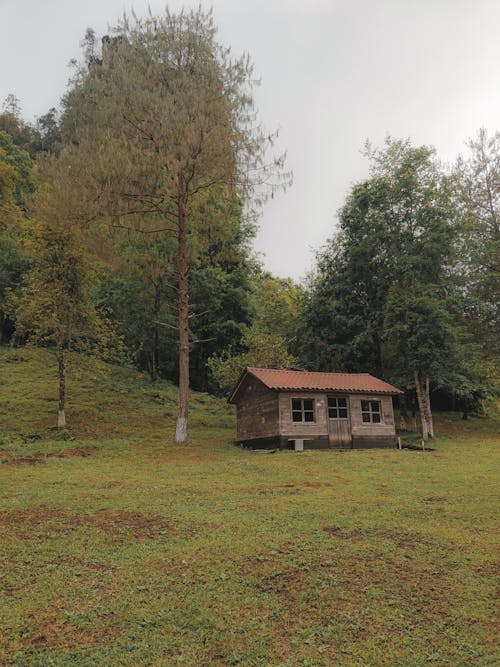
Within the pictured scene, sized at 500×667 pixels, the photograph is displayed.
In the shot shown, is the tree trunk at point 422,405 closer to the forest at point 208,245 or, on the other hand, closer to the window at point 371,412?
the forest at point 208,245

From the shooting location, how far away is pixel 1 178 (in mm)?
33656

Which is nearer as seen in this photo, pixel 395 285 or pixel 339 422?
pixel 339 422

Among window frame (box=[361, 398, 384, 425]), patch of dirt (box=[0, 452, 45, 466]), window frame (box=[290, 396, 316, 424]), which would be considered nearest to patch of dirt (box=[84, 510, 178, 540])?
patch of dirt (box=[0, 452, 45, 466])

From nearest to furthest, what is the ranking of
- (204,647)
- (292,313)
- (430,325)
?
(204,647)
(430,325)
(292,313)

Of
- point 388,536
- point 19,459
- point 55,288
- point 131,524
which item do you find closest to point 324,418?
point 19,459

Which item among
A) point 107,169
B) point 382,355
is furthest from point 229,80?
point 382,355

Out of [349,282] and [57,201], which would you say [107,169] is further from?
[349,282]

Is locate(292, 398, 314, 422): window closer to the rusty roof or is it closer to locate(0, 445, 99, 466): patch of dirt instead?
the rusty roof

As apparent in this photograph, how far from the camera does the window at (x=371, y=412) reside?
26078mm

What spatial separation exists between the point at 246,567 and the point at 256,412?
18.7 metres

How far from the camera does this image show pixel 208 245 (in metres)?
26.0

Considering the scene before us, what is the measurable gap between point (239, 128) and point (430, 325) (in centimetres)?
1683

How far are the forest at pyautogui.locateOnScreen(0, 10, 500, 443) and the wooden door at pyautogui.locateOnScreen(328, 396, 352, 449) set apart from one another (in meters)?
7.56

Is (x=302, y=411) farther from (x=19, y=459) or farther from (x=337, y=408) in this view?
(x=19, y=459)
